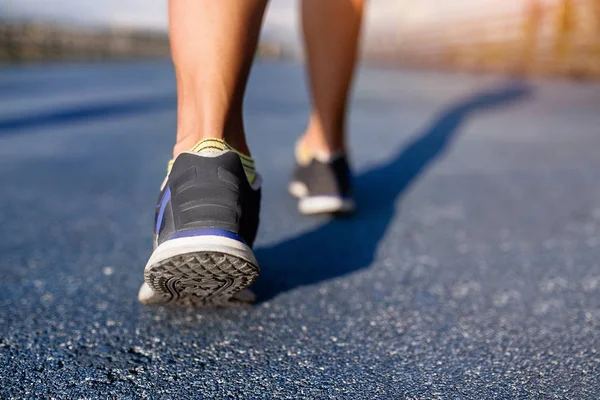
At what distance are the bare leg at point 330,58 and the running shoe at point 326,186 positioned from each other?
4 cm

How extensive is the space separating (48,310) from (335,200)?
755 millimetres

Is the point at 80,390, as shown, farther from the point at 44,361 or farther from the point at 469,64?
the point at 469,64

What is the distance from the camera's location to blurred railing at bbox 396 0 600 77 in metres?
7.73

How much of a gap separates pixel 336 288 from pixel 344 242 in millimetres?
275

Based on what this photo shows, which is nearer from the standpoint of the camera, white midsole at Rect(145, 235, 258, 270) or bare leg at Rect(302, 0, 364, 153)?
white midsole at Rect(145, 235, 258, 270)

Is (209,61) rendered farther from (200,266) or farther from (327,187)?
(327,187)

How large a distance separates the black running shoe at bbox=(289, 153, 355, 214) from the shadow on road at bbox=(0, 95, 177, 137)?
6.25 feet

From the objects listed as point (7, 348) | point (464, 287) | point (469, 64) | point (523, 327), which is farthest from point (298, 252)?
point (469, 64)

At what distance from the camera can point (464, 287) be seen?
1.09 metres

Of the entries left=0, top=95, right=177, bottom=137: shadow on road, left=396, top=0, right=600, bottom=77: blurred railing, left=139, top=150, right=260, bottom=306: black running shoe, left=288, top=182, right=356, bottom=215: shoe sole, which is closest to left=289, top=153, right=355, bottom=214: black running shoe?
left=288, top=182, right=356, bottom=215: shoe sole

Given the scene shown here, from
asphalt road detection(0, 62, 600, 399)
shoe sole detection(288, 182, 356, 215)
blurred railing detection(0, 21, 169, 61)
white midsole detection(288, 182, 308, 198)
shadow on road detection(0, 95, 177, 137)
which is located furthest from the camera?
blurred railing detection(0, 21, 169, 61)

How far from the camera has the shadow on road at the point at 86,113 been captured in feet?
10.1

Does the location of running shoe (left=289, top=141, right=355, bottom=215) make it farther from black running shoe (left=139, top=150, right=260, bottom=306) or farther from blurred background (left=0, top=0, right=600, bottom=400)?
black running shoe (left=139, top=150, right=260, bottom=306)

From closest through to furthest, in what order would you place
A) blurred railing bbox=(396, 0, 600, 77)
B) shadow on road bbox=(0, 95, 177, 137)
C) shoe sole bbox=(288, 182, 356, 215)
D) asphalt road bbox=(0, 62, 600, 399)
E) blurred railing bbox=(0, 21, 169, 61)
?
asphalt road bbox=(0, 62, 600, 399) < shoe sole bbox=(288, 182, 356, 215) < shadow on road bbox=(0, 95, 177, 137) < blurred railing bbox=(396, 0, 600, 77) < blurred railing bbox=(0, 21, 169, 61)
